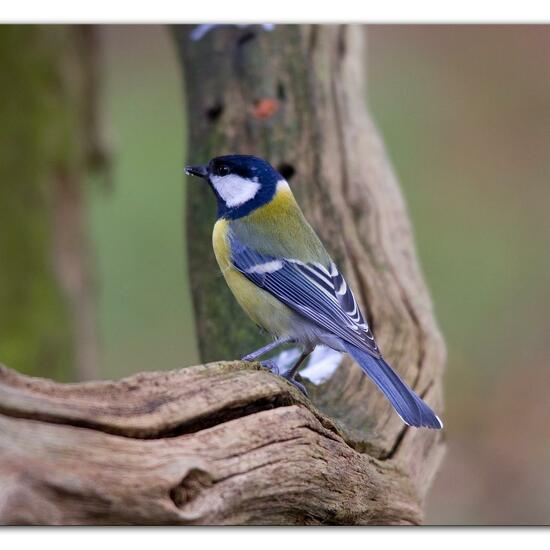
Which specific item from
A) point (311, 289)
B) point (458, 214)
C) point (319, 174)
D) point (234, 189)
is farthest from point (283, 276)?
point (458, 214)

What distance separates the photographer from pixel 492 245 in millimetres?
2920

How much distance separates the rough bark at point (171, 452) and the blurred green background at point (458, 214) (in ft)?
2.48

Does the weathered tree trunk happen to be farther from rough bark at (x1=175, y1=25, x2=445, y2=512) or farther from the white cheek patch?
the white cheek patch

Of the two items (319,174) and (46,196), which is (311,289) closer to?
(319,174)

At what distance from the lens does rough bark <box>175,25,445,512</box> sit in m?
2.27

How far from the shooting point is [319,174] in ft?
7.95

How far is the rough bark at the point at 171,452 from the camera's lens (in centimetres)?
135

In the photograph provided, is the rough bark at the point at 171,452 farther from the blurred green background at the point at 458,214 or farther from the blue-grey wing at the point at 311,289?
the blurred green background at the point at 458,214

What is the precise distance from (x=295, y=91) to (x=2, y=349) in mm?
1613

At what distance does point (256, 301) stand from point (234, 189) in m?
0.32

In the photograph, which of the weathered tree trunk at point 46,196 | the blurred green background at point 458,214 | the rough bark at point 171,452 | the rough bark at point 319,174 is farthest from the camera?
the weathered tree trunk at point 46,196

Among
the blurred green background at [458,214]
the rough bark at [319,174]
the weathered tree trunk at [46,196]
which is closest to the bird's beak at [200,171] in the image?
the rough bark at [319,174]
